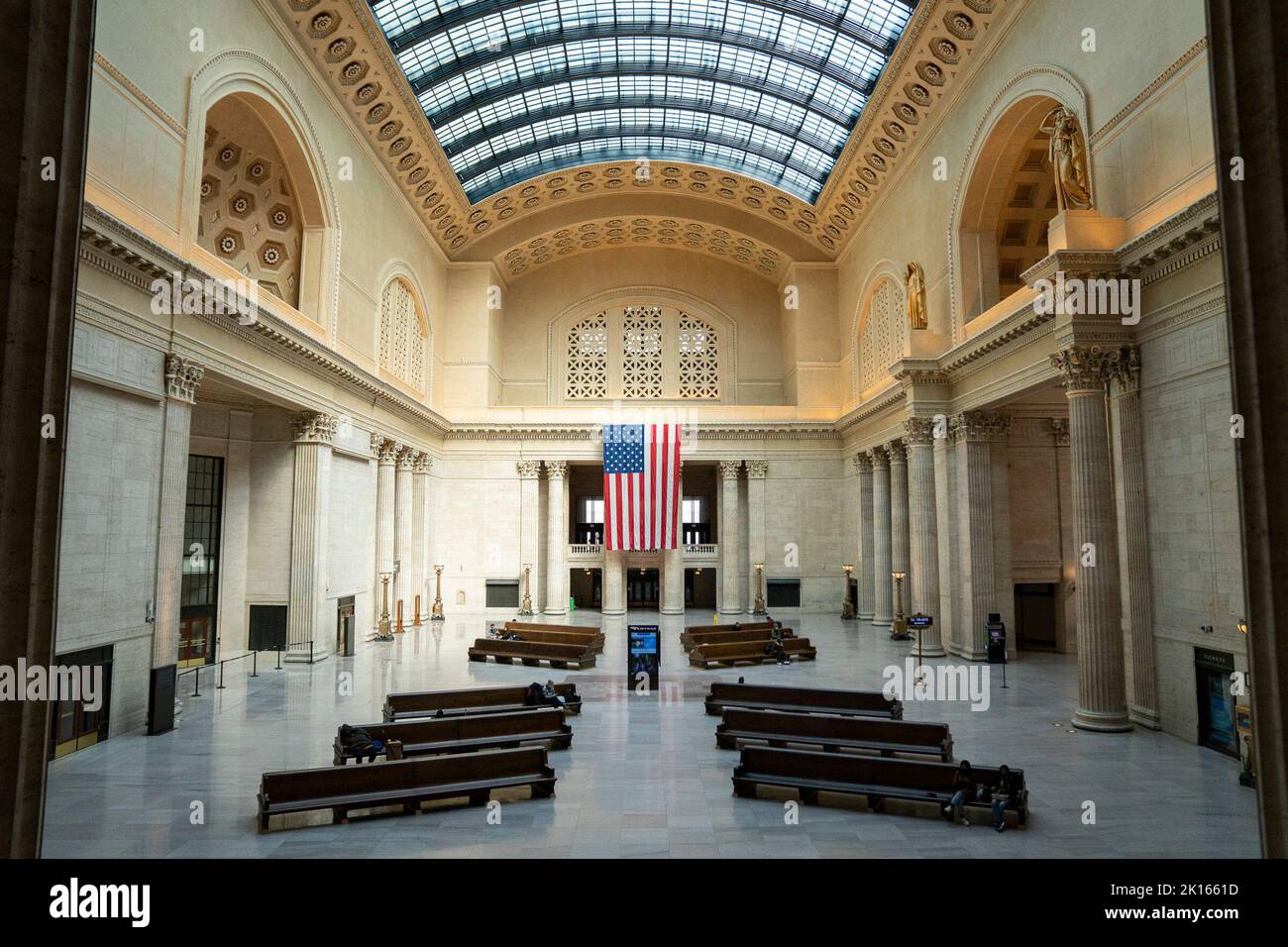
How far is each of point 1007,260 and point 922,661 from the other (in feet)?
39.3

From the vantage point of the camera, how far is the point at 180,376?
14.6 metres

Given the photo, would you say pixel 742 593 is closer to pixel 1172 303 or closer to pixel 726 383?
pixel 726 383

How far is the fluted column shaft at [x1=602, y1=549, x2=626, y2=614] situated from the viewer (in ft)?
111

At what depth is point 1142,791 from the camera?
9.84 meters

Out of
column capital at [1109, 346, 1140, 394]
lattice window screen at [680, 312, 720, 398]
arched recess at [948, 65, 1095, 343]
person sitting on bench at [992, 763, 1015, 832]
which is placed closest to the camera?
person sitting on bench at [992, 763, 1015, 832]

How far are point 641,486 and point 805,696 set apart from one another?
716 inches

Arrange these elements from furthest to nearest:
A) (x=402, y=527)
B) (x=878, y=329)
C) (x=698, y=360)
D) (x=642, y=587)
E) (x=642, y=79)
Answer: (x=642, y=587)
(x=698, y=360)
(x=878, y=329)
(x=642, y=79)
(x=402, y=527)

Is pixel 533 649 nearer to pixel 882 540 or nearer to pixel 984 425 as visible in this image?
pixel 984 425

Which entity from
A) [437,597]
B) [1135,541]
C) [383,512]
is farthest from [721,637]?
[437,597]

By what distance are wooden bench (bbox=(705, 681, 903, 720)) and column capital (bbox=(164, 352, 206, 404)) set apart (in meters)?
11.6

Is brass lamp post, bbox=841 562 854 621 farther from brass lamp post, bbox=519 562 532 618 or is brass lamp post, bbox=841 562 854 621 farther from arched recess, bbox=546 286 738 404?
brass lamp post, bbox=519 562 532 618

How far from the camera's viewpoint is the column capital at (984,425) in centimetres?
2055

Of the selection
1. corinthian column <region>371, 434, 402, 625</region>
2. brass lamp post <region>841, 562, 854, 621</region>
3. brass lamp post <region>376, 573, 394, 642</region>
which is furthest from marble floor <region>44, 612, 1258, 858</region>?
brass lamp post <region>841, 562, 854, 621</region>
